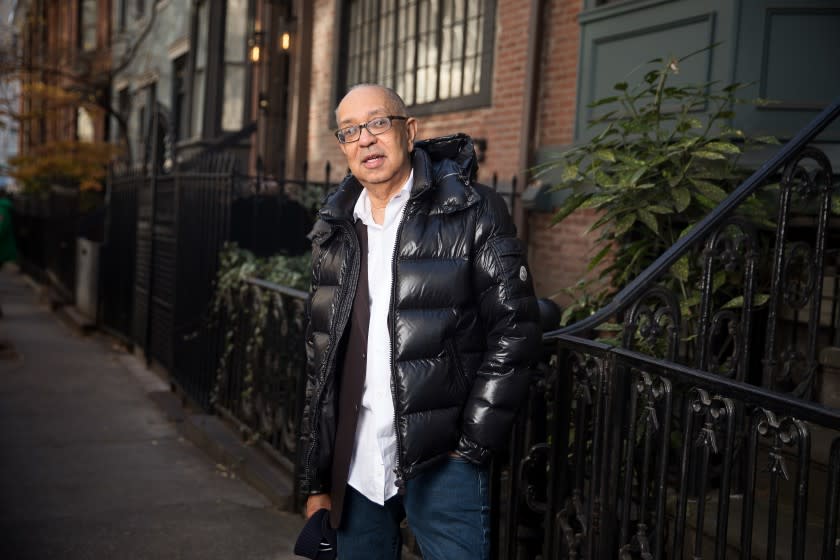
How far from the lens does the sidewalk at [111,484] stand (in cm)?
459

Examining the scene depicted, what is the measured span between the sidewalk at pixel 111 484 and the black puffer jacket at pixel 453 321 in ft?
7.37

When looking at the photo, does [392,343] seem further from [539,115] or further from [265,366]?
[539,115]

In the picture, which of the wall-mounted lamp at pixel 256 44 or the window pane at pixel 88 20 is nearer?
the wall-mounted lamp at pixel 256 44

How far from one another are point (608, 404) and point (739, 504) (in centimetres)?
126

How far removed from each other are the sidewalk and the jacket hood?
2347mm

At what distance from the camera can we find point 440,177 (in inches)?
109

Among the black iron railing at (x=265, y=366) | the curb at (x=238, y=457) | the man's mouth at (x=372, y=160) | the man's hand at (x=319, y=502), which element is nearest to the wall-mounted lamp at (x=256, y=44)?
the black iron railing at (x=265, y=366)

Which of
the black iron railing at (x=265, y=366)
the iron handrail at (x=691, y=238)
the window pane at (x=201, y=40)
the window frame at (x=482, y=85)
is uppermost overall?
the window pane at (x=201, y=40)

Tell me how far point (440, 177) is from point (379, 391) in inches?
27.2

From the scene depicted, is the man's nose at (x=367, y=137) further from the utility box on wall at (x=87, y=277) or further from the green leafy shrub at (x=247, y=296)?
the utility box on wall at (x=87, y=277)

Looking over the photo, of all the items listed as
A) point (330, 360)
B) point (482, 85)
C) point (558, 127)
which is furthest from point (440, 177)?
point (482, 85)

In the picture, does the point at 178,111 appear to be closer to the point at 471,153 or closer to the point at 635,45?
the point at 635,45

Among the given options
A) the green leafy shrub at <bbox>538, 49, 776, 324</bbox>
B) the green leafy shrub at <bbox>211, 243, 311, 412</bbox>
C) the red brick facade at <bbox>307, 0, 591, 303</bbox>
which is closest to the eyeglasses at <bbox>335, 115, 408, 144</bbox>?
the green leafy shrub at <bbox>538, 49, 776, 324</bbox>

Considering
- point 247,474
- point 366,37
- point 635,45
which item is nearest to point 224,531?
point 247,474
